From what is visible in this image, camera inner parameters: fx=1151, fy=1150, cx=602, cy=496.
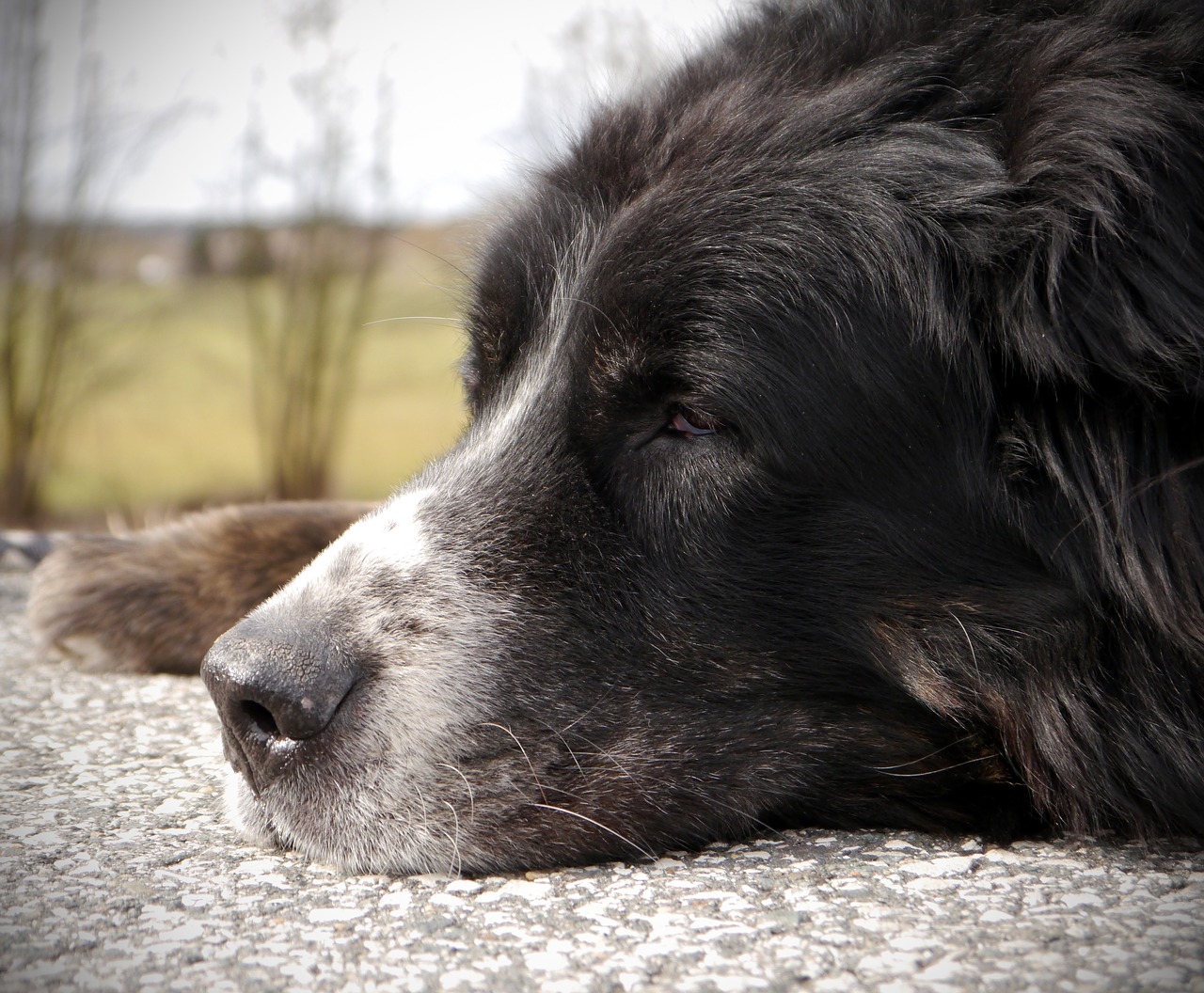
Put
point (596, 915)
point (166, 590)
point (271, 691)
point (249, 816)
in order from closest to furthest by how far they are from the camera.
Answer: point (596, 915) → point (271, 691) → point (249, 816) → point (166, 590)

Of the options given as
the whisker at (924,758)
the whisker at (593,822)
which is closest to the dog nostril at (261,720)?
the whisker at (593,822)

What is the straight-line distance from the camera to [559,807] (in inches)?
84.4

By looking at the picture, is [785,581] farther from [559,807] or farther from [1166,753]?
[1166,753]

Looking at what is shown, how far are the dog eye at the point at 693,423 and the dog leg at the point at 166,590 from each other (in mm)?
1530

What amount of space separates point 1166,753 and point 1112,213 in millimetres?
1028

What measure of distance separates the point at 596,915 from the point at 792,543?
2.68 feet

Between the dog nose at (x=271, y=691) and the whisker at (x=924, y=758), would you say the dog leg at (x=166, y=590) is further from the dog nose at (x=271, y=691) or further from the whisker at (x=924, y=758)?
the whisker at (x=924, y=758)

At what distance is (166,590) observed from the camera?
3.46 metres

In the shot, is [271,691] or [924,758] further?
[924,758]

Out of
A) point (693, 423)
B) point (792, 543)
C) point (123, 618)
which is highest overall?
point (693, 423)

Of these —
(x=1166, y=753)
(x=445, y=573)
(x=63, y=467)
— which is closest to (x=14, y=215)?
(x=63, y=467)

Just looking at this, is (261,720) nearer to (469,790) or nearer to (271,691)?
(271,691)

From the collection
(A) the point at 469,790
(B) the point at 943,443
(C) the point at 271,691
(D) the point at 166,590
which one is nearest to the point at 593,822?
(A) the point at 469,790

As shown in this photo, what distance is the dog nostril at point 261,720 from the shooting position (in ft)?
7.08
